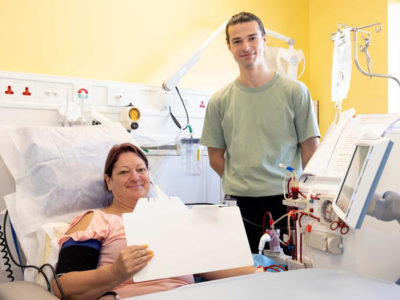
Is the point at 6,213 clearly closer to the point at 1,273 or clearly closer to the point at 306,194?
the point at 1,273

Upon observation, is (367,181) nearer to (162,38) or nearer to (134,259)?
(134,259)

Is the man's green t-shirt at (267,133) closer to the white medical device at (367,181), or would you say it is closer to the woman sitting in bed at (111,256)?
the woman sitting in bed at (111,256)

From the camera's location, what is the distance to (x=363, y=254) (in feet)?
3.51

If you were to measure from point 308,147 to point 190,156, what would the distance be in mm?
822

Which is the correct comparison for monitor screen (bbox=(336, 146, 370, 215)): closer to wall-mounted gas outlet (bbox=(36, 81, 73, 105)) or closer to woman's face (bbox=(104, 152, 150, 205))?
woman's face (bbox=(104, 152, 150, 205))

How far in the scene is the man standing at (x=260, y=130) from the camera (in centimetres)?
188

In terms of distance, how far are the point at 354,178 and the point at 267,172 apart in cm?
95

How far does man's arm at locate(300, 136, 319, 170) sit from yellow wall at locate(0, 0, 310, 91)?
1.08m

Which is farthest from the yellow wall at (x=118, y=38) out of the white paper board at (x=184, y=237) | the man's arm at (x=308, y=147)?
the white paper board at (x=184, y=237)

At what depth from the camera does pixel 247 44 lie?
190cm

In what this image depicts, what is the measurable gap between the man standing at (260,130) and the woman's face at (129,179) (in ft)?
1.67

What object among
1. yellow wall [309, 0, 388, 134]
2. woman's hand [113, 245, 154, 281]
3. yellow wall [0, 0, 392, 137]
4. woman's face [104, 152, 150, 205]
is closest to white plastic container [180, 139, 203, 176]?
yellow wall [0, 0, 392, 137]

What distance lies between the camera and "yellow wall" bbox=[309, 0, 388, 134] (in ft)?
8.93

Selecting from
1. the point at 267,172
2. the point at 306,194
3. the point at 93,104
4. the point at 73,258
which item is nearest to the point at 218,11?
the point at 93,104
